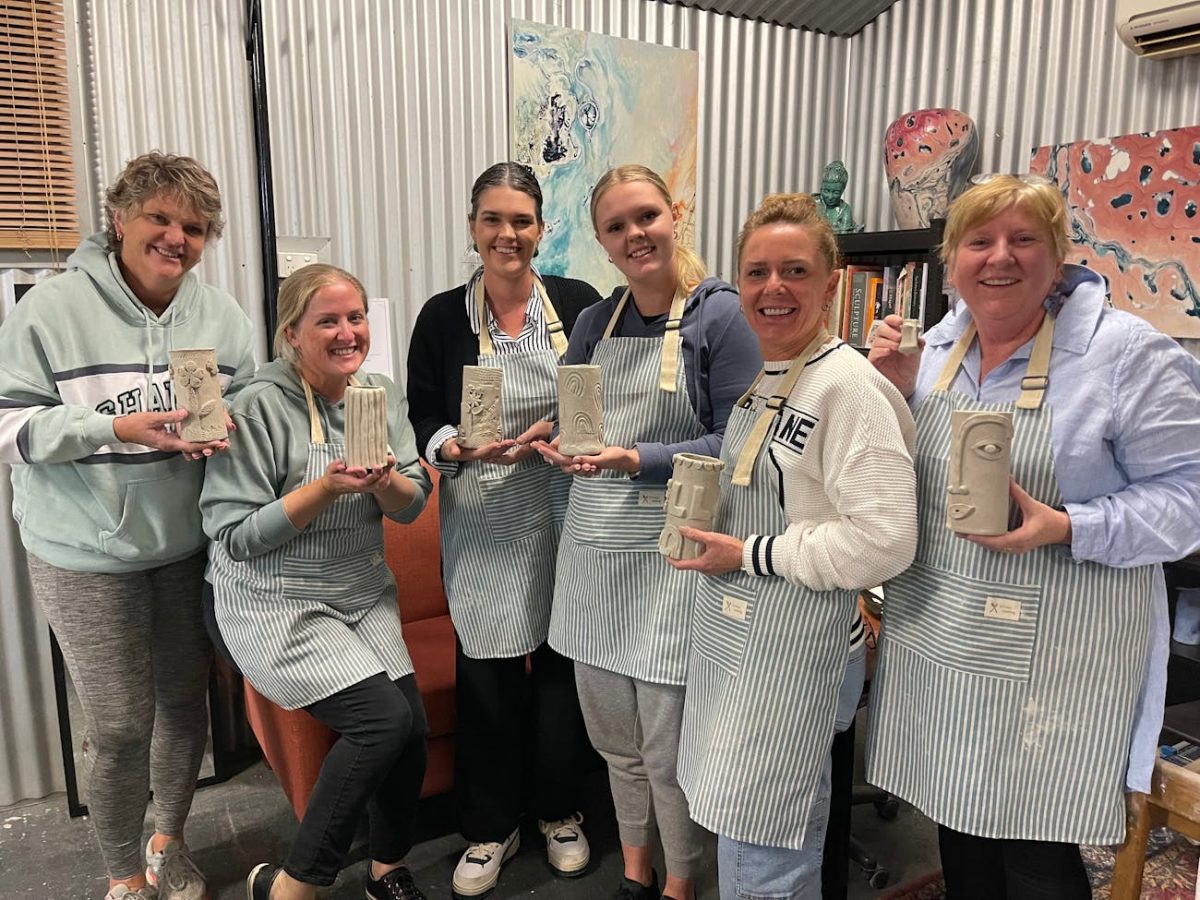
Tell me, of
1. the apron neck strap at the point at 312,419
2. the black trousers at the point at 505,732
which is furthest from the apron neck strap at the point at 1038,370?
the apron neck strap at the point at 312,419

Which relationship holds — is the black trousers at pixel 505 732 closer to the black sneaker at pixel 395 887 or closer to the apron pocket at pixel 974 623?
the black sneaker at pixel 395 887

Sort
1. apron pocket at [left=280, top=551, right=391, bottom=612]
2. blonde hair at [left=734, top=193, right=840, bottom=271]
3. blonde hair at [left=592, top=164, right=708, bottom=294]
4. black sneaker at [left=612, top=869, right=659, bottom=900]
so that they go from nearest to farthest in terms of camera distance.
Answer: blonde hair at [left=734, top=193, right=840, bottom=271], blonde hair at [left=592, top=164, right=708, bottom=294], apron pocket at [left=280, top=551, right=391, bottom=612], black sneaker at [left=612, top=869, right=659, bottom=900]

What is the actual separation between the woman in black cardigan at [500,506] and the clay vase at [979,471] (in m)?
1.06

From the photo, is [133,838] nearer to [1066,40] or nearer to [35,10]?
[35,10]

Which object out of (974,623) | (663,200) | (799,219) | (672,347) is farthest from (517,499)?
(974,623)

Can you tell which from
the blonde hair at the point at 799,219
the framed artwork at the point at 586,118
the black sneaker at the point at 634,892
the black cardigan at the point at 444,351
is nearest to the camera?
the blonde hair at the point at 799,219

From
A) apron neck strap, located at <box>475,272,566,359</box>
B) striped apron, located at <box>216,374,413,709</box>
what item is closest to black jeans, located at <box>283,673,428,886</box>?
striped apron, located at <box>216,374,413,709</box>

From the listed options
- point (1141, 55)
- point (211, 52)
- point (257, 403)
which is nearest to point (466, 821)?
point (257, 403)

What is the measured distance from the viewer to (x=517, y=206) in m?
2.18

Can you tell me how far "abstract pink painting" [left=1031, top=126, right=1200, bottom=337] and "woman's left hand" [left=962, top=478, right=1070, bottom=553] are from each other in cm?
196

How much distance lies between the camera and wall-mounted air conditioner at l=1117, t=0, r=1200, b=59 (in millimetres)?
2846

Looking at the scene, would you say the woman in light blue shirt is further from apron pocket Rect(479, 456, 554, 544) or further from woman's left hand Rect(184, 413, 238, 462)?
woman's left hand Rect(184, 413, 238, 462)

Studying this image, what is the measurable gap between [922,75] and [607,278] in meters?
1.69

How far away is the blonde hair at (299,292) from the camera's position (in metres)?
2.06
